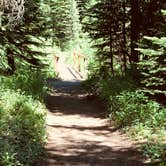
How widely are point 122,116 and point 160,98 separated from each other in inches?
96.1

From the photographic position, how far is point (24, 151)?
983cm

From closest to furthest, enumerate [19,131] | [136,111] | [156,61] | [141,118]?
[19,131] → [141,118] → [156,61] → [136,111]

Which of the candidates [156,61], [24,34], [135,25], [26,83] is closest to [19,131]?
[156,61]

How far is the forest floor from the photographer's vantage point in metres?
10.3

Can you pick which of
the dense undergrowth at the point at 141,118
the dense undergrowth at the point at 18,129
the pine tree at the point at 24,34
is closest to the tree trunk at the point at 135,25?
the dense undergrowth at the point at 141,118

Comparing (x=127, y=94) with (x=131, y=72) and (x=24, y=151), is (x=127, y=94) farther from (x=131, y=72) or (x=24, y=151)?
(x=24, y=151)

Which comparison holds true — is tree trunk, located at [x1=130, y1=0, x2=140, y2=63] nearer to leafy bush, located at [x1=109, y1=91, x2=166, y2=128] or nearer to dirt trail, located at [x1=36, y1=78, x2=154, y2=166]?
dirt trail, located at [x1=36, y1=78, x2=154, y2=166]

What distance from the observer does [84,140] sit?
1266cm

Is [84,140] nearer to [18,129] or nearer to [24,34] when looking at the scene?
[18,129]

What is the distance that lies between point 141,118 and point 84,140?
2.12m

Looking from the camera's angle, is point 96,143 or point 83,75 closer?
point 96,143

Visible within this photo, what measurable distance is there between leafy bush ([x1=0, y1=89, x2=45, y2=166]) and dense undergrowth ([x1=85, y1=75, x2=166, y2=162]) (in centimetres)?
276

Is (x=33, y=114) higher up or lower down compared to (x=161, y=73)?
lower down

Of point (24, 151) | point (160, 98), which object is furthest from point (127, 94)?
point (24, 151)
